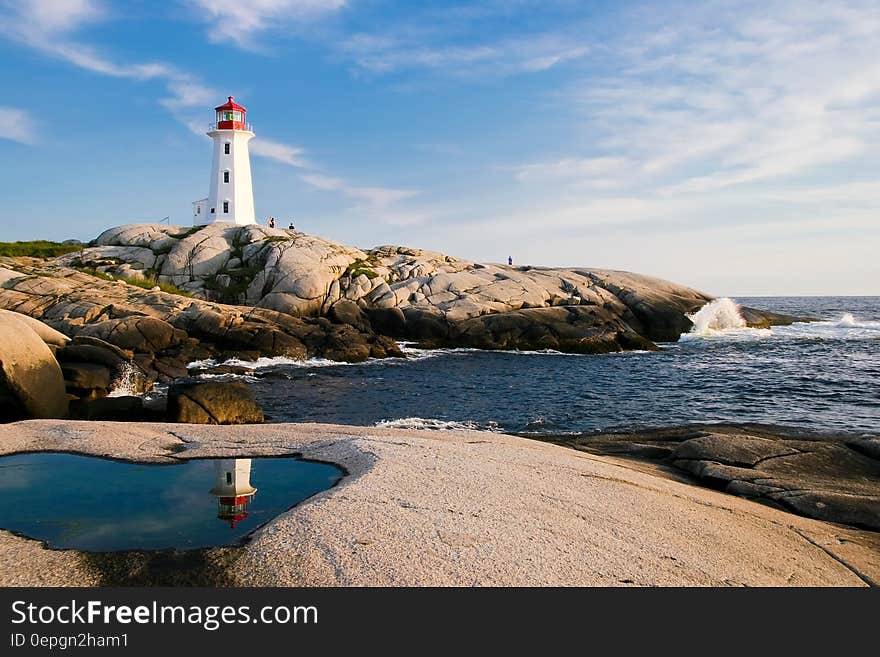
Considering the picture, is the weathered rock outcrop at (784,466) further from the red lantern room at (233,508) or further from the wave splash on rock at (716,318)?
the wave splash on rock at (716,318)

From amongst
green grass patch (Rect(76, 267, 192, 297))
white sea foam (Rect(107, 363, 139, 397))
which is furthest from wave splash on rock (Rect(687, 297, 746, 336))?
white sea foam (Rect(107, 363, 139, 397))

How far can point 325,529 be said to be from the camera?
715cm

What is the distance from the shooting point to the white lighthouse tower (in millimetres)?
64500

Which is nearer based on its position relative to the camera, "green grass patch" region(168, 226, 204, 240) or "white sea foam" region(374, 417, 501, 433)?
"white sea foam" region(374, 417, 501, 433)

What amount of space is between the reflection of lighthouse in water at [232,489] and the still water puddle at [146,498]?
1 centimetres

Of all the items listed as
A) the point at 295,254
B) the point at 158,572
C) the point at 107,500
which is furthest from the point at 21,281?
the point at 158,572

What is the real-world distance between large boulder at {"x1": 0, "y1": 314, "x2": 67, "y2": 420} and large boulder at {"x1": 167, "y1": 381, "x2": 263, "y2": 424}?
380cm

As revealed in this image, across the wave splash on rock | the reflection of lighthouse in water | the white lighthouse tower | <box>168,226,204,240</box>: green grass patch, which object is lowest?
the reflection of lighthouse in water

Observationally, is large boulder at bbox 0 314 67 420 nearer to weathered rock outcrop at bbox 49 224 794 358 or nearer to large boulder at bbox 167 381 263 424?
large boulder at bbox 167 381 263 424

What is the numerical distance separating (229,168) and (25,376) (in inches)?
2022

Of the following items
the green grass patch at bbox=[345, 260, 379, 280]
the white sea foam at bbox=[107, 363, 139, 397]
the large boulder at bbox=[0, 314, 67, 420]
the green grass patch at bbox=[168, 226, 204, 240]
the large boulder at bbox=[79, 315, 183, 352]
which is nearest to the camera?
the large boulder at bbox=[0, 314, 67, 420]

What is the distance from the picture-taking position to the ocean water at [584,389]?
23.1m

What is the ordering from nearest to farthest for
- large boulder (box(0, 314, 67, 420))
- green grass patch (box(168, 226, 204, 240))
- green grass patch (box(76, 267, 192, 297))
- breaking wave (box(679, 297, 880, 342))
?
large boulder (box(0, 314, 67, 420)) < green grass patch (box(76, 267, 192, 297)) < breaking wave (box(679, 297, 880, 342)) < green grass patch (box(168, 226, 204, 240))

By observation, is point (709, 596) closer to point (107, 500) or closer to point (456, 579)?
point (456, 579)
